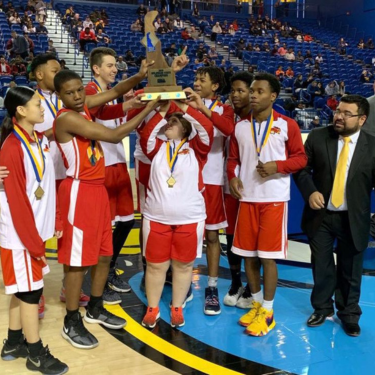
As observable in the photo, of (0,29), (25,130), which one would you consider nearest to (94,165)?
(25,130)

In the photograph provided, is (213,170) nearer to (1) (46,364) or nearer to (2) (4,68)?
(1) (46,364)

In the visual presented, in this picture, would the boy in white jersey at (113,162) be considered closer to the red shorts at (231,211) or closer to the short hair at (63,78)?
the short hair at (63,78)

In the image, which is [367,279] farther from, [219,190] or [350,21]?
[350,21]

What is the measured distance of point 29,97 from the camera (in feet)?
9.45

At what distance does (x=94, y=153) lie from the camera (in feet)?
10.6

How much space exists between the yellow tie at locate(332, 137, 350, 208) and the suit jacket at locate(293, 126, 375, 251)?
37 millimetres

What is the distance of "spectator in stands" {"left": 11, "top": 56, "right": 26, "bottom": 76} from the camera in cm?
1270

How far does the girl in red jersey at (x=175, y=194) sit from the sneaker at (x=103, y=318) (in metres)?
0.23

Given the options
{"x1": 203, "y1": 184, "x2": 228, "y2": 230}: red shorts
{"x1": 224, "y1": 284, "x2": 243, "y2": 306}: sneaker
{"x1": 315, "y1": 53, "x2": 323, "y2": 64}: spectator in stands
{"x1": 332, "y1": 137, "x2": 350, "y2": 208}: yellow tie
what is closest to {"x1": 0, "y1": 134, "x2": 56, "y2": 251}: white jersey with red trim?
{"x1": 203, "y1": 184, "x2": 228, "y2": 230}: red shorts

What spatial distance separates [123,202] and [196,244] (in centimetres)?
80

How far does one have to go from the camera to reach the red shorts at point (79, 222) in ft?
10.4

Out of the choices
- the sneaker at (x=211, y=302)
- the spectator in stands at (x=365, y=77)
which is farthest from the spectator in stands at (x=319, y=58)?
the sneaker at (x=211, y=302)

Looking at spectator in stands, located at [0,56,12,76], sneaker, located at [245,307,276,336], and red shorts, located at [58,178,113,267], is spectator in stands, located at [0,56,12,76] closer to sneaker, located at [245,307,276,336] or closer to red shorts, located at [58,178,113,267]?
red shorts, located at [58,178,113,267]

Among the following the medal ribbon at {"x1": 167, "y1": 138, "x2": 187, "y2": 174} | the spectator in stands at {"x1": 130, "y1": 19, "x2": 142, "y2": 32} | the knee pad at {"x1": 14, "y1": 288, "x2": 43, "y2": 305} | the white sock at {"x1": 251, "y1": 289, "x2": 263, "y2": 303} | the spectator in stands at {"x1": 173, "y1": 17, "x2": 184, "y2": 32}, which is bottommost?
the white sock at {"x1": 251, "y1": 289, "x2": 263, "y2": 303}
